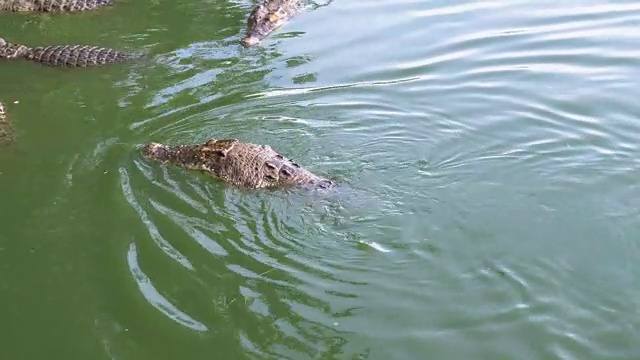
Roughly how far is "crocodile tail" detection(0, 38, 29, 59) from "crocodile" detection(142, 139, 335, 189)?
3619 millimetres

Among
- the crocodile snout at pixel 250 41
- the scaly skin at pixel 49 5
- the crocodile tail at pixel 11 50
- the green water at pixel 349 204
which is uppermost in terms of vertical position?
the scaly skin at pixel 49 5

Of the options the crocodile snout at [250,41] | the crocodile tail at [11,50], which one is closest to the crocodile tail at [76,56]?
the crocodile tail at [11,50]

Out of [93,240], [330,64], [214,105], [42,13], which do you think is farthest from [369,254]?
[42,13]

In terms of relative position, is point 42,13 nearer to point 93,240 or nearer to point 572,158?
point 93,240

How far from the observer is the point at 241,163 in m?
5.96

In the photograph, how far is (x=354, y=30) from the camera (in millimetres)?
9305

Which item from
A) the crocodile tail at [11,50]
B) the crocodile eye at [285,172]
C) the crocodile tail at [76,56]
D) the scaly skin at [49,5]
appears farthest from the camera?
the scaly skin at [49,5]

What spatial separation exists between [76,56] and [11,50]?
995mm

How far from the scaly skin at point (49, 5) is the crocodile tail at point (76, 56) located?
2.25m

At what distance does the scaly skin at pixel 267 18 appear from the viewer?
30.8 ft

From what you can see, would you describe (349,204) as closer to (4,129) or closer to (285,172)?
(285,172)

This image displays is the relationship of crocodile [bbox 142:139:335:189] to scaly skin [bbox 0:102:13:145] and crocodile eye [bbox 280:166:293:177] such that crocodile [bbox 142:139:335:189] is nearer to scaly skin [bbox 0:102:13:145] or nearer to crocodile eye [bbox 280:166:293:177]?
crocodile eye [bbox 280:166:293:177]

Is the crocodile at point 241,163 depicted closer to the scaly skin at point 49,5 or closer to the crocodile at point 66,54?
the crocodile at point 66,54

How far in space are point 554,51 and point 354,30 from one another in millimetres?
2520
